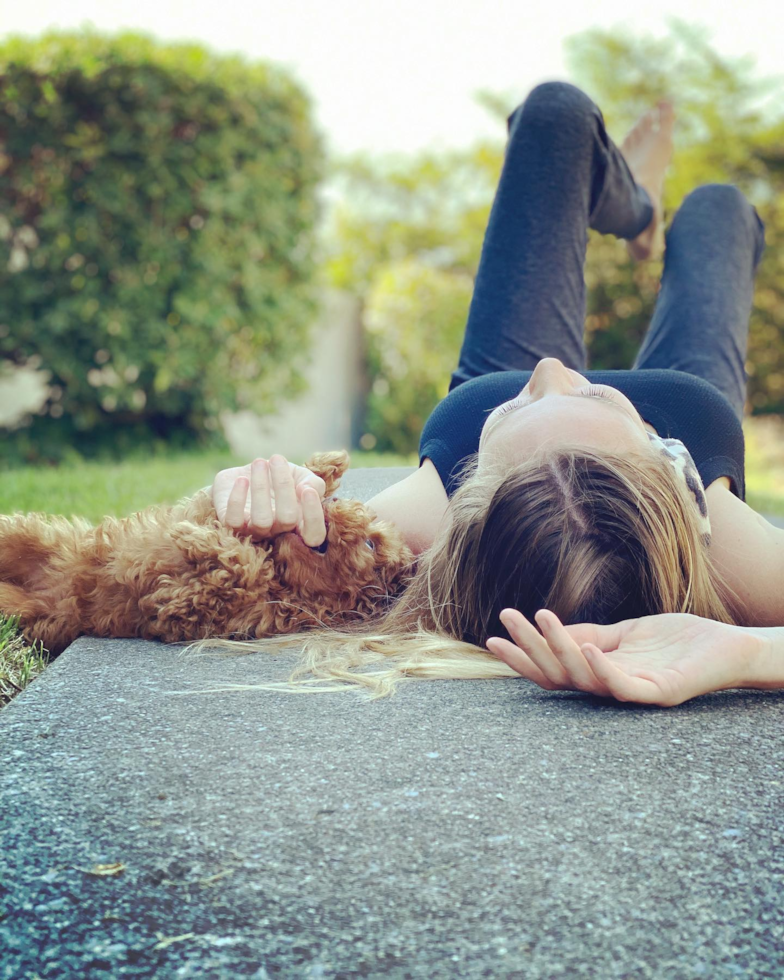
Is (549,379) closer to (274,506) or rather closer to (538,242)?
(274,506)

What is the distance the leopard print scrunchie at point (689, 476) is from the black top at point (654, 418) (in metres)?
0.38

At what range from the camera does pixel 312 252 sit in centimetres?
755

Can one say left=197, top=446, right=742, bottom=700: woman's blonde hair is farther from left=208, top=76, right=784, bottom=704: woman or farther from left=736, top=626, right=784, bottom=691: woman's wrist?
left=736, top=626, right=784, bottom=691: woman's wrist

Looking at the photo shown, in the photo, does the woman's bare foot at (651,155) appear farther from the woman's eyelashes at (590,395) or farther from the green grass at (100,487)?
the green grass at (100,487)

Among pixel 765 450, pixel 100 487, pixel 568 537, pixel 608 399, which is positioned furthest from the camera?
pixel 765 450

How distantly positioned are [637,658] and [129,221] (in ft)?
18.5

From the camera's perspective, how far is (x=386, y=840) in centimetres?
107

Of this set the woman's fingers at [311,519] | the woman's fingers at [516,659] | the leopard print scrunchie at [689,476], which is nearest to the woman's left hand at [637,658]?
the woman's fingers at [516,659]

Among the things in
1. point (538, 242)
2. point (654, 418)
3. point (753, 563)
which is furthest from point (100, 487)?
point (753, 563)

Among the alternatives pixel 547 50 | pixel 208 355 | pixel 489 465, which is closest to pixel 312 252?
pixel 208 355

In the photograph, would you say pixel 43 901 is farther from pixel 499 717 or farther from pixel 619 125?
pixel 619 125

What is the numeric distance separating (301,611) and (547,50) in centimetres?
1696

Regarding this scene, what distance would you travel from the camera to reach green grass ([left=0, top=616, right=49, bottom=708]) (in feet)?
5.60

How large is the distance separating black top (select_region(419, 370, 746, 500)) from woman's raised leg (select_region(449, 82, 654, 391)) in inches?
27.8
